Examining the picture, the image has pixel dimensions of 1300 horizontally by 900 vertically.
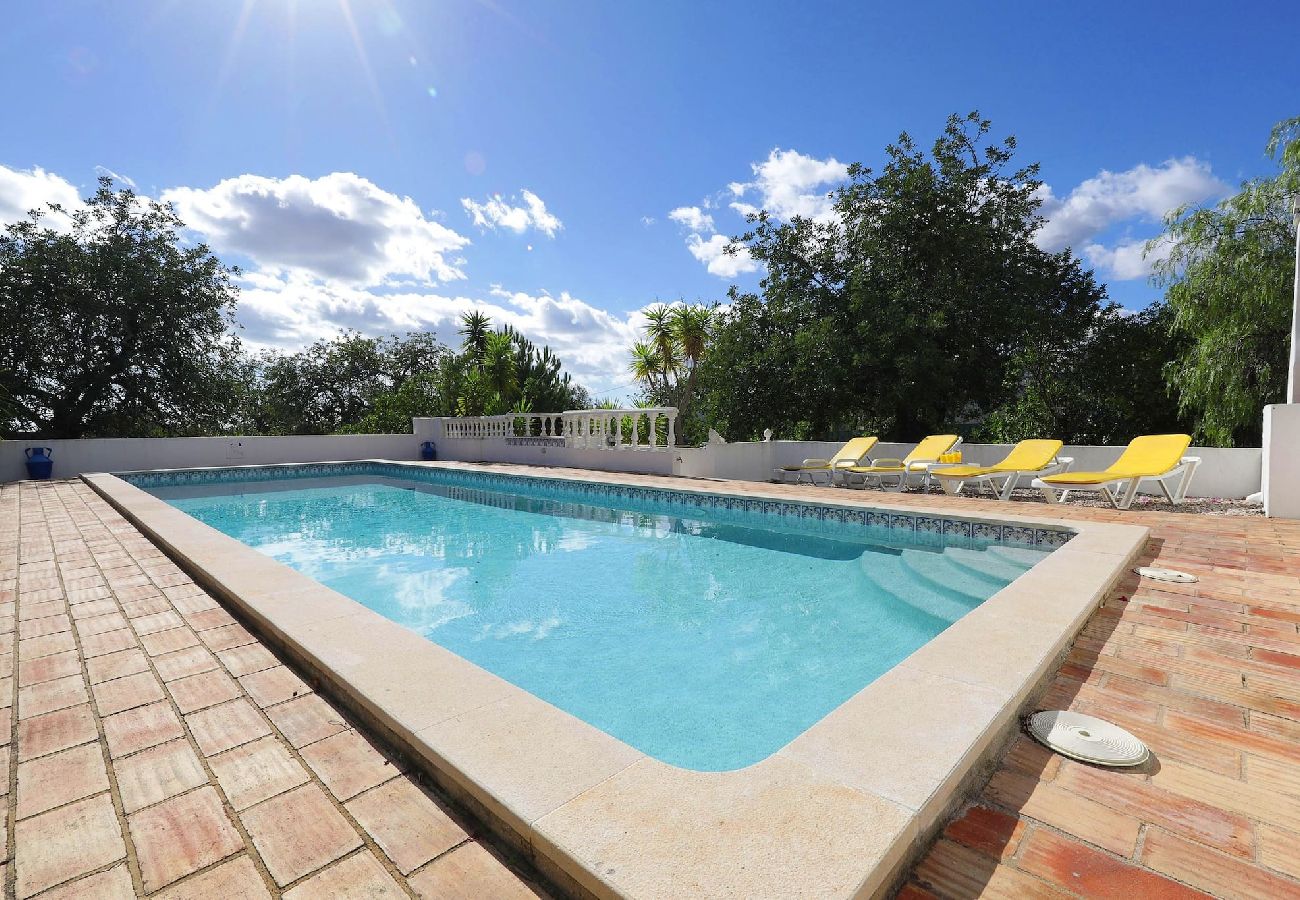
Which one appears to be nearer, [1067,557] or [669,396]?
[1067,557]

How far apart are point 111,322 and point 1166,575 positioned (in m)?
23.5

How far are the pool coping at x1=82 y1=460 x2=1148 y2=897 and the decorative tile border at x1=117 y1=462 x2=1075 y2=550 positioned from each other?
3.55 metres

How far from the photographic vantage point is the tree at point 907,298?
1336 centimetres

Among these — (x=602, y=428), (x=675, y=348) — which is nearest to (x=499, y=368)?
(x=675, y=348)

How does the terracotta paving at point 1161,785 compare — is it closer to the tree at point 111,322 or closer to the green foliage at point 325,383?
the tree at point 111,322

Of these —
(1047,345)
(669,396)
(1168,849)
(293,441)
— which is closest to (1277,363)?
(1047,345)

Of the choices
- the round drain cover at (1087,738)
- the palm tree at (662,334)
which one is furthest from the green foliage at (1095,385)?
the palm tree at (662,334)

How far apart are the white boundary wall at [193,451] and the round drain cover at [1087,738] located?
58.4 ft

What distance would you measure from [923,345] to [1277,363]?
559 cm

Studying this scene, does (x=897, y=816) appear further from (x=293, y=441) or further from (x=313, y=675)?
(x=293, y=441)

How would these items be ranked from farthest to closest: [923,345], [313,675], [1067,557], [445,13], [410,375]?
[410,375]
[923,345]
[445,13]
[1067,557]
[313,675]

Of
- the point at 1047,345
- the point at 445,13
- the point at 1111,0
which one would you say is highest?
the point at 1111,0

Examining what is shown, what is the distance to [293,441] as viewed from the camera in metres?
16.6

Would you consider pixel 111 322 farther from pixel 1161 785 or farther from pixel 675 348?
pixel 1161 785
